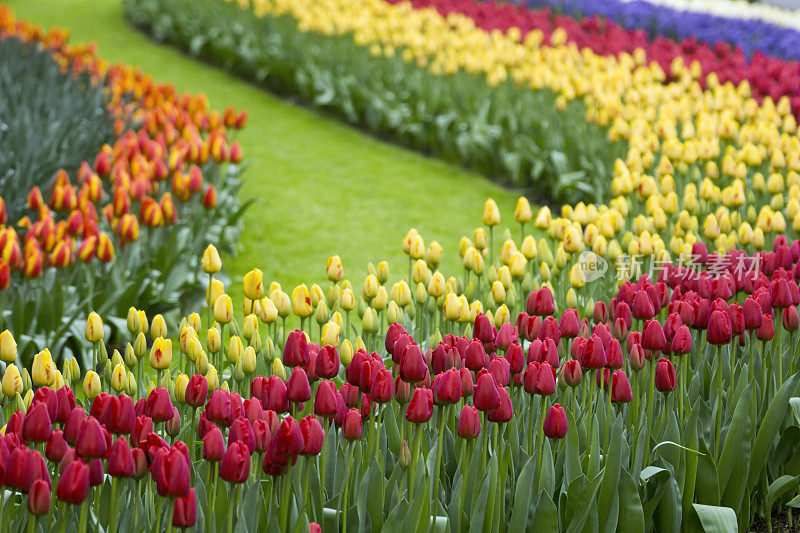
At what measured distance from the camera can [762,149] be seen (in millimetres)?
5547

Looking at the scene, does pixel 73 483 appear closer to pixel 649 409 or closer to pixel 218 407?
pixel 218 407

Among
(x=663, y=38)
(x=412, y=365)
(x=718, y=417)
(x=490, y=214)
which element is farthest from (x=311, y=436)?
(x=663, y=38)

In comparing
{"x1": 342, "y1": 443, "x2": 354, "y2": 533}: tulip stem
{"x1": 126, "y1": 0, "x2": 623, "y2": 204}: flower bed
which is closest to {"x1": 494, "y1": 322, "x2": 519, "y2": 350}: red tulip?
{"x1": 342, "y1": 443, "x2": 354, "y2": 533}: tulip stem

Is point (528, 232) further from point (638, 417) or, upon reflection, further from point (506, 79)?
point (638, 417)

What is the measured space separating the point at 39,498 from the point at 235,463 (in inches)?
15.9

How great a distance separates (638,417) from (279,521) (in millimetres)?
1179

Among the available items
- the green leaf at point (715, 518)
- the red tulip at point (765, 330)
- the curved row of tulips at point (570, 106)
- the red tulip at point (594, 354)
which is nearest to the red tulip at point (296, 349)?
the red tulip at point (594, 354)

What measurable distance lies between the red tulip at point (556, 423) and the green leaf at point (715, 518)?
486mm

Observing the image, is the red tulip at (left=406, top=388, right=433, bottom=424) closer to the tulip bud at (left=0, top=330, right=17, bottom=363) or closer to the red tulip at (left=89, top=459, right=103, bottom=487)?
the red tulip at (left=89, top=459, right=103, bottom=487)

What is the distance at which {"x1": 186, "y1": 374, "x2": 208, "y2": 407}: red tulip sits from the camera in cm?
245

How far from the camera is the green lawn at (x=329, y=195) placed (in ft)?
20.2

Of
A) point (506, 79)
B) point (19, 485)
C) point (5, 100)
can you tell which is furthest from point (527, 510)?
point (506, 79)

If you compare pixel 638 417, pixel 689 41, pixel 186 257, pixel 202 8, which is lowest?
pixel 186 257

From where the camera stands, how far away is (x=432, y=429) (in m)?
2.79
